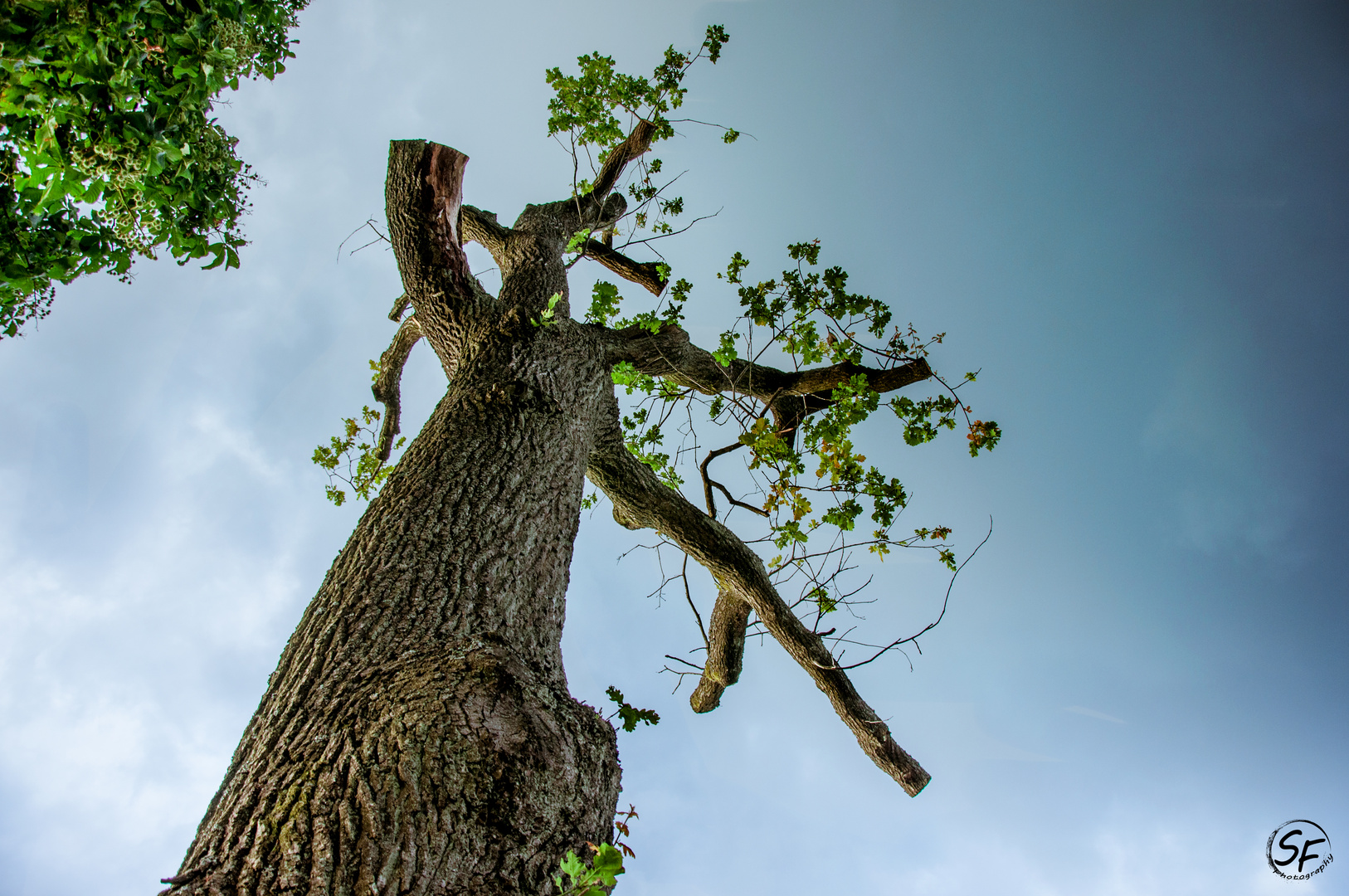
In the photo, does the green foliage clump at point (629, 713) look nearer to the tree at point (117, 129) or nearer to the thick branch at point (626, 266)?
the tree at point (117, 129)

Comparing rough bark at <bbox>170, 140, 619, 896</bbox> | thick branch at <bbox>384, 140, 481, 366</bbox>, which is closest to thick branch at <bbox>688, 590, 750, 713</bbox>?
rough bark at <bbox>170, 140, 619, 896</bbox>

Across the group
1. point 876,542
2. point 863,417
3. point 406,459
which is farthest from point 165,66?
point 876,542

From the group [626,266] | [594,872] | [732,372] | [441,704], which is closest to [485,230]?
[626,266]

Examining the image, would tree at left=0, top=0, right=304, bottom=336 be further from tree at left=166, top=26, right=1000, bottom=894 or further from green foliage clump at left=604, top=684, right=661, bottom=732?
green foliage clump at left=604, top=684, right=661, bottom=732

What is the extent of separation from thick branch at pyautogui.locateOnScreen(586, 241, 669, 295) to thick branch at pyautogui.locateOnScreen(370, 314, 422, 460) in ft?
6.26

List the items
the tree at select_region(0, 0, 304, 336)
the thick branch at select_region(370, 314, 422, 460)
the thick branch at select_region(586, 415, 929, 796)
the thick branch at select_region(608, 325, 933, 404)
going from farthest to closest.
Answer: the thick branch at select_region(370, 314, 422, 460) < the thick branch at select_region(608, 325, 933, 404) < the thick branch at select_region(586, 415, 929, 796) < the tree at select_region(0, 0, 304, 336)

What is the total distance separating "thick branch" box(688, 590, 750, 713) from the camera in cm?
504

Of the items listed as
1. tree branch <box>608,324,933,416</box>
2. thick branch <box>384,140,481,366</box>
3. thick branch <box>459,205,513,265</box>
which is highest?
thick branch <box>459,205,513,265</box>

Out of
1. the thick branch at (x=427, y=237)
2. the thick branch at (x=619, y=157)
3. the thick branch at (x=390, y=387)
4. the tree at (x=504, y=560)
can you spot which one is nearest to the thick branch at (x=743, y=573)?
the tree at (x=504, y=560)

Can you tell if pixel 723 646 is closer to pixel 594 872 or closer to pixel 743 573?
pixel 743 573

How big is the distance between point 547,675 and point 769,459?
7.16ft

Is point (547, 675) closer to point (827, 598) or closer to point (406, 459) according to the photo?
point (406, 459)

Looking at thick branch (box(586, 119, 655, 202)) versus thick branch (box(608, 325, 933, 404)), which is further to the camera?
thick branch (box(586, 119, 655, 202))

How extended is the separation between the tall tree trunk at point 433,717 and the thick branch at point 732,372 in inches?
65.1
